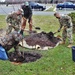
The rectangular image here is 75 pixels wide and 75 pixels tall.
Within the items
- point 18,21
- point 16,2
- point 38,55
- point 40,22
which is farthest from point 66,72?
point 16,2

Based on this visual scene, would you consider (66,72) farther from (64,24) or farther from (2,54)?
(64,24)

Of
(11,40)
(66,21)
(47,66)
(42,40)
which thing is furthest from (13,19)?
(47,66)

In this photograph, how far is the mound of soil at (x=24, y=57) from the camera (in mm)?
9852

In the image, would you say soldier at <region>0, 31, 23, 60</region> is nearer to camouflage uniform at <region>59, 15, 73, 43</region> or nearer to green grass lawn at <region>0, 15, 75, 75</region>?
green grass lawn at <region>0, 15, 75, 75</region>

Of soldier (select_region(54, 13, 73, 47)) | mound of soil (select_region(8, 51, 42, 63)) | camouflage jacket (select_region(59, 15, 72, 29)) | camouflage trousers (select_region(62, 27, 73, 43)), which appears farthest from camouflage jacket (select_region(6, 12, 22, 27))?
camouflage trousers (select_region(62, 27, 73, 43))

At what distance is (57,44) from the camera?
12.4 metres

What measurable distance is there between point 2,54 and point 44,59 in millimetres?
1774

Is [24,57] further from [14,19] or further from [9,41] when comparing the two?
[14,19]

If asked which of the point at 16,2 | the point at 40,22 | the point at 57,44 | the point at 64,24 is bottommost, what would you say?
the point at 16,2

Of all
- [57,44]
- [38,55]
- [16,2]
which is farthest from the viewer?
[16,2]

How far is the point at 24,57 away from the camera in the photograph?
33.3ft

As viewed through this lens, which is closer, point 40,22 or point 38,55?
point 38,55

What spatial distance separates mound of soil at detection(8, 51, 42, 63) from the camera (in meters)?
9.85

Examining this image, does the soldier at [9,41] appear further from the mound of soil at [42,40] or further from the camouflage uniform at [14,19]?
the mound of soil at [42,40]
